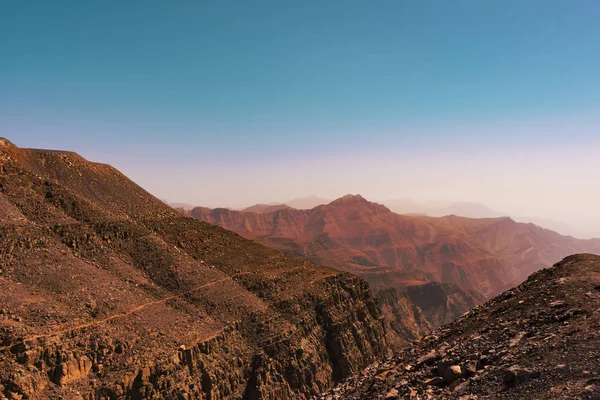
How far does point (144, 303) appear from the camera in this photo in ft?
125

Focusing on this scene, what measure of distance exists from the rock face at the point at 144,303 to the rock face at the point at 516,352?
1809 cm

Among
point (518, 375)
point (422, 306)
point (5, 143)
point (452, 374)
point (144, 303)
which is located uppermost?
point (5, 143)

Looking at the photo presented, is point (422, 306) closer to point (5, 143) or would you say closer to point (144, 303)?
point (144, 303)

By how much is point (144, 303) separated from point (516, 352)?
34161 millimetres

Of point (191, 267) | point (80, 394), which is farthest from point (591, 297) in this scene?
point (191, 267)

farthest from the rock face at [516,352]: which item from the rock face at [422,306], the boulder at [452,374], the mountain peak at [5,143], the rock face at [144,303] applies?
the rock face at [422,306]

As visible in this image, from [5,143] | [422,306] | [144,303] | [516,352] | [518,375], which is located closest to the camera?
[518,375]

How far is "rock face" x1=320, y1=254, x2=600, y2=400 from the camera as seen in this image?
1339 cm

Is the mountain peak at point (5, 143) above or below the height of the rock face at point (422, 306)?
above

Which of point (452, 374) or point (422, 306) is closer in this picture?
point (452, 374)

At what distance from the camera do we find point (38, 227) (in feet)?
125

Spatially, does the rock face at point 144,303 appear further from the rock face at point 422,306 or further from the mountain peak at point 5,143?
the rock face at point 422,306

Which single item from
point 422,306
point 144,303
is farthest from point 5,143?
point 422,306

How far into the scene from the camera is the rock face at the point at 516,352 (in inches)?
527
